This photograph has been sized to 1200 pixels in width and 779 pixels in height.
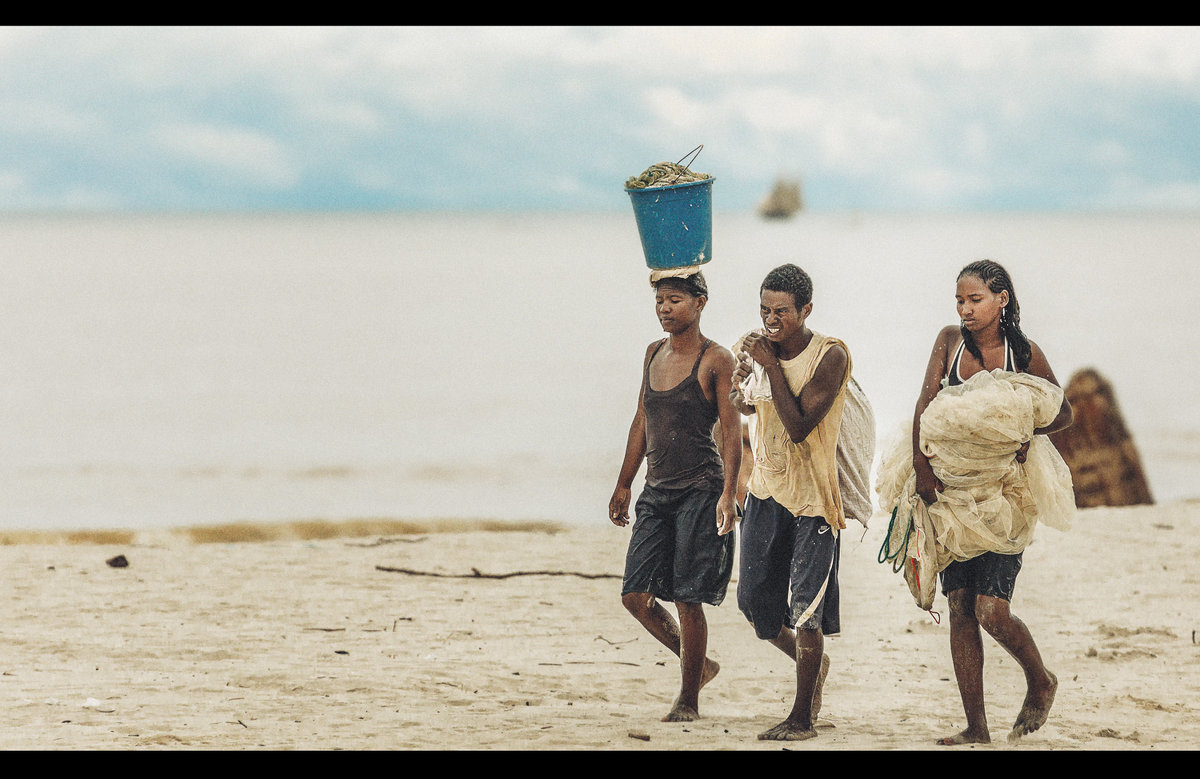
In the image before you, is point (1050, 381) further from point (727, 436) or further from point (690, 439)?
point (690, 439)

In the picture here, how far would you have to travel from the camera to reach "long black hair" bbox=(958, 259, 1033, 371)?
4.70 metres

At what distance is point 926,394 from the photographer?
481 centimetres

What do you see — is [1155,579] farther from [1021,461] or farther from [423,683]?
[423,683]

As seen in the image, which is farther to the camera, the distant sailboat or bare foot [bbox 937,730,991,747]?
the distant sailboat

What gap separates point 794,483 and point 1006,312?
1.01 meters

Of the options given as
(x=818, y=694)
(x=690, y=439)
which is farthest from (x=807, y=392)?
(x=818, y=694)

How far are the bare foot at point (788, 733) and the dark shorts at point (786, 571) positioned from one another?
0.36 metres

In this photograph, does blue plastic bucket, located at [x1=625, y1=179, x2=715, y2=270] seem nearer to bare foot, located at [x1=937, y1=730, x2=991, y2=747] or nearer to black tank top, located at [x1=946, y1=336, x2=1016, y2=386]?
black tank top, located at [x1=946, y1=336, x2=1016, y2=386]

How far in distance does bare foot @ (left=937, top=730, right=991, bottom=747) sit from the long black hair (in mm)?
1360

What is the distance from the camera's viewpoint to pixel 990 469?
15.5 feet

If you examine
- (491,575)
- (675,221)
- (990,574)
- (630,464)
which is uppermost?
(675,221)

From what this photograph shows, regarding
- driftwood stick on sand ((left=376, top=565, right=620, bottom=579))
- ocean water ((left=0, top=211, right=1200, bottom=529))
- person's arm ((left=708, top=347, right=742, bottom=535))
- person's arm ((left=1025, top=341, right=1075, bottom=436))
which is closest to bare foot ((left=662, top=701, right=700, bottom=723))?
person's arm ((left=708, top=347, right=742, bottom=535))

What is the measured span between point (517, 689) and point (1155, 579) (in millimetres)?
4205

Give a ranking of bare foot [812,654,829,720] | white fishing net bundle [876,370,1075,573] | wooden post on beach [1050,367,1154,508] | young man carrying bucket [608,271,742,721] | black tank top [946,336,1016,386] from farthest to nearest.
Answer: wooden post on beach [1050,367,1154,508]
young man carrying bucket [608,271,742,721]
bare foot [812,654,829,720]
black tank top [946,336,1016,386]
white fishing net bundle [876,370,1075,573]
